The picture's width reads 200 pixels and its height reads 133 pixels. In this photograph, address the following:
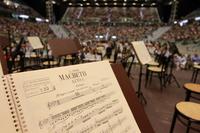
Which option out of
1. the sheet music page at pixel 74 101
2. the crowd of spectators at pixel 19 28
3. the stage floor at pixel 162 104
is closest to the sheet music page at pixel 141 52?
the stage floor at pixel 162 104

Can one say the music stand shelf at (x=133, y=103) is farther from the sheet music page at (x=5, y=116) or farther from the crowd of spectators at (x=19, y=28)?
the crowd of spectators at (x=19, y=28)

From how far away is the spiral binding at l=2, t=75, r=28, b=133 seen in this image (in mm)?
605

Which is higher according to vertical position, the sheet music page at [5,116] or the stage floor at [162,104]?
the sheet music page at [5,116]

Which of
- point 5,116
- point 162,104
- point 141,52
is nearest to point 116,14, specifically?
point 162,104

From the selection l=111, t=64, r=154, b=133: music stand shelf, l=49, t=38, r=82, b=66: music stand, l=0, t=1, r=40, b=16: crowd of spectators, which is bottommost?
l=111, t=64, r=154, b=133: music stand shelf

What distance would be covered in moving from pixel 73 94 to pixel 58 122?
135 mm

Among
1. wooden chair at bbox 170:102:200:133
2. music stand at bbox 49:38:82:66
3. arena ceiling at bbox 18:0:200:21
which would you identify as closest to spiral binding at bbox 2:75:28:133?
wooden chair at bbox 170:102:200:133

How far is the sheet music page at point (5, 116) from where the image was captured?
22.9 inches

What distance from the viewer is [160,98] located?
376cm

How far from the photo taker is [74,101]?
0.75 m

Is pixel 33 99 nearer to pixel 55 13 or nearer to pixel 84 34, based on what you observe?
pixel 84 34

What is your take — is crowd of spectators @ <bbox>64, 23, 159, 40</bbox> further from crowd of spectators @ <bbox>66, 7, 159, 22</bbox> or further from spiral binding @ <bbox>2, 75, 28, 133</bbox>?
spiral binding @ <bbox>2, 75, 28, 133</bbox>

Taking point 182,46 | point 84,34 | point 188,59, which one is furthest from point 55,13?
point 188,59

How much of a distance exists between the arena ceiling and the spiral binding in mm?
22340
